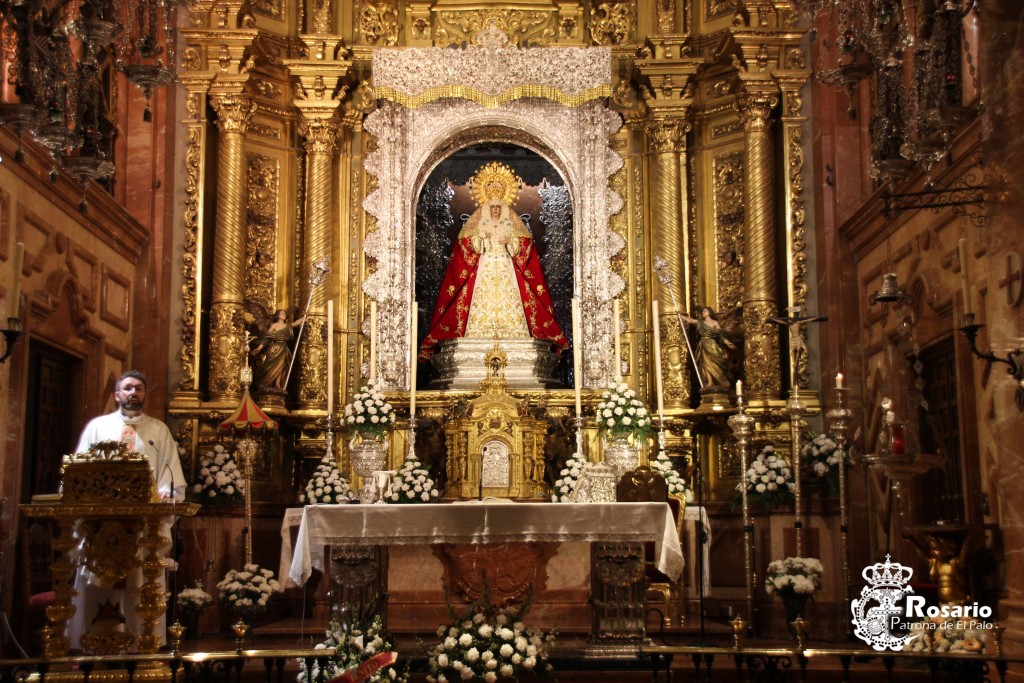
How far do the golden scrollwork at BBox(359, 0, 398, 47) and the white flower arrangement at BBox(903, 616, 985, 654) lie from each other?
8874 mm

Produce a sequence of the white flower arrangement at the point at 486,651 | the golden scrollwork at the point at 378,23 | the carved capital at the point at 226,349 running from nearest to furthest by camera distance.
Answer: the white flower arrangement at the point at 486,651 < the carved capital at the point at 226,349 < the golden scrollwork at the point at 378,23

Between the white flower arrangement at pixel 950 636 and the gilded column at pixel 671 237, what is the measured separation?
16.3 feet

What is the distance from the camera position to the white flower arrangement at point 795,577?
1009 cm

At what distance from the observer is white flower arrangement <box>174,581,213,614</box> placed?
10398 millimetres

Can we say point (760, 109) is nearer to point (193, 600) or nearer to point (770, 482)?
point (770, 482)

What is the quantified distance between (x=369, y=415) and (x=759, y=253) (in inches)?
170

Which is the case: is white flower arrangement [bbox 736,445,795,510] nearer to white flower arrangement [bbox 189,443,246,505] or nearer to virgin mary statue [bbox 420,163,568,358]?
virgin mary statue [bbox 420,163,568,358]

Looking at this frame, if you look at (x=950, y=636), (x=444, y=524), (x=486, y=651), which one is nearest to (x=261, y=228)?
(x=444, y=524)

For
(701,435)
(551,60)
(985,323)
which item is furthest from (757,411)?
(551,60)

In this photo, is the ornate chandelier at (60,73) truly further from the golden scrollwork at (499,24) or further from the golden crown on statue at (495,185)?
the golden crown on statue at (495,185)

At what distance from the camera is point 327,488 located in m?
11.8

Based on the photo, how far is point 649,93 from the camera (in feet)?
44.4

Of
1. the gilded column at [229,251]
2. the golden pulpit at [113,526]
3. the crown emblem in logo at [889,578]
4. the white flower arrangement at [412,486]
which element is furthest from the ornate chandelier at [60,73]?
the crown emblem in logo at [889,578]

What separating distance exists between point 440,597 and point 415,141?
6432 mm
